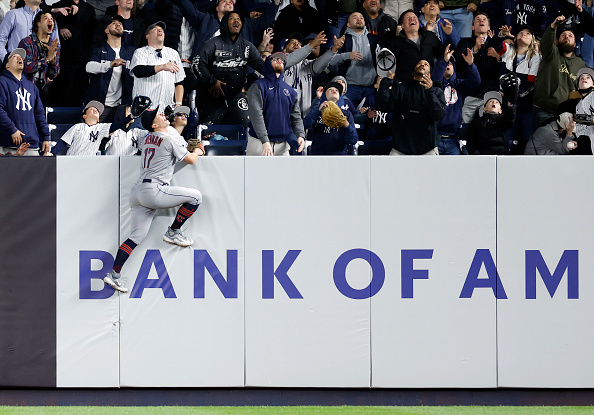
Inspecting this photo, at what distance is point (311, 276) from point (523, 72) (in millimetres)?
5806

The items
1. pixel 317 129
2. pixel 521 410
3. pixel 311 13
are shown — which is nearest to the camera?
pixel 521 410

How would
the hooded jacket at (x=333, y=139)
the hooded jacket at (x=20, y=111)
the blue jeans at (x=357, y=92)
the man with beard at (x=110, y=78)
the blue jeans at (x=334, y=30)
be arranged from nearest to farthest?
the hooded jacket at (x=20, y=111) < the hooded jacket at (x=333, y=139) < the man with beard at (x=110, y=78) < the blue jeans at (x=357, y=92) < the blue jeans at (x=334, y=30)

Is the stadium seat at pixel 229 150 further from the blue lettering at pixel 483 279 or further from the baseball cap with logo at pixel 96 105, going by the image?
the blue lettering at pixel 483 279

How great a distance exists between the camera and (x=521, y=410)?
25.2ft

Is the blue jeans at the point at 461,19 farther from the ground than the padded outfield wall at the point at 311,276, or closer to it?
farther from the ground

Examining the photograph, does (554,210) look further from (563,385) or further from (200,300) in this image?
(200,300)

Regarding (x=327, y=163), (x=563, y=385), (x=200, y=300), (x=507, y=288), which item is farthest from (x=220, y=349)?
(x=563, y=385)

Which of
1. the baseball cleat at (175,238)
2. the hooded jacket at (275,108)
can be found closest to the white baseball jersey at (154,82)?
the hooded jacket at (275,108)

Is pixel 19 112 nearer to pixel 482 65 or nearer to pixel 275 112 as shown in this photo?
pixel 275 112

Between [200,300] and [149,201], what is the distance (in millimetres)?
1086

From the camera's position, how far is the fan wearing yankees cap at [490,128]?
1049 cm

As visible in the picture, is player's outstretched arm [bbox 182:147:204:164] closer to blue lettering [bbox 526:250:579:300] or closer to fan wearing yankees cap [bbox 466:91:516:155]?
blue lettering [bbox 526:250:579:300]

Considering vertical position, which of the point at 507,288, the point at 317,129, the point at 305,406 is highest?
the point at 317,129

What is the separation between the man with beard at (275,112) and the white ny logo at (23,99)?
2.70 metres
